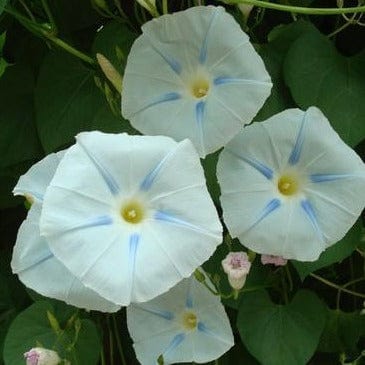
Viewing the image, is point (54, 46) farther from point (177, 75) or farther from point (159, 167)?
point (159, 167)

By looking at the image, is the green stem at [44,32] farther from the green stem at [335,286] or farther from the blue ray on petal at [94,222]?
the green stem at [335,286]

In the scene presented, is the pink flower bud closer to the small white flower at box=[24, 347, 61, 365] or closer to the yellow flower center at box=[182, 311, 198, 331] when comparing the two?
the yellow flower center at box=[182, 311, 198, 331]

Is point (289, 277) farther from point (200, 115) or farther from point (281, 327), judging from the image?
point (200, 115)

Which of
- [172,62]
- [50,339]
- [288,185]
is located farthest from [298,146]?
[50,339]

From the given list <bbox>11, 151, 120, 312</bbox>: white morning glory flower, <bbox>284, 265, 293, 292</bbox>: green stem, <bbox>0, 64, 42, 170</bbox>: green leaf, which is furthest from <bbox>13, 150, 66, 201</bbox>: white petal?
<bbox>284, 265, 293, 292</bbox>: green stem

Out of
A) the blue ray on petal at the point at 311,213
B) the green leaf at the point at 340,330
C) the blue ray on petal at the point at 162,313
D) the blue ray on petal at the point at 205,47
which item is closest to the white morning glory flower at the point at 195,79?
the blue ray on petal at the point at 205,47

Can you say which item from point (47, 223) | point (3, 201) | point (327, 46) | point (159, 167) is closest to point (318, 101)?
point (327, 46)
